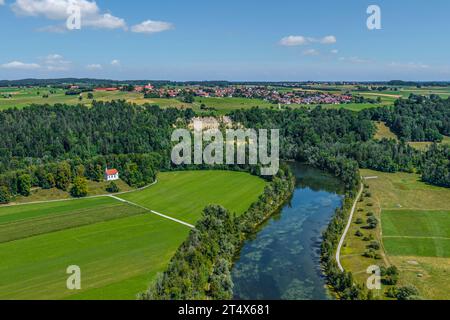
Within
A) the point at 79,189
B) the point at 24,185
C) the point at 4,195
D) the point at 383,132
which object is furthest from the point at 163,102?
the point at 4,195

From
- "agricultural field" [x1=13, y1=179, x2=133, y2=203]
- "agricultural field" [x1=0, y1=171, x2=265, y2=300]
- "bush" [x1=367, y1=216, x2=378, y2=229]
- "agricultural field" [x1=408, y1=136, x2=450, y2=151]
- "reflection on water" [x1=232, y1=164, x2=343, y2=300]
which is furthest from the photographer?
"agricultural field" [x1=408, y1=136, x2=450, y2=151]

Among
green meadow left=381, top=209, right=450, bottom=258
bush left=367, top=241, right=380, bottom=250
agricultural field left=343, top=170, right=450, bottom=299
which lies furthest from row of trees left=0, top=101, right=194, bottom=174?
bush left=367, top=241, right=380, bottom=250

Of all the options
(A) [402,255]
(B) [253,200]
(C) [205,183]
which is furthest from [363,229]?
(C) [205,183]

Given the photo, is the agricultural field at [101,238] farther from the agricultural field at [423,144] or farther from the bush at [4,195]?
the agricultural field at [423,144]

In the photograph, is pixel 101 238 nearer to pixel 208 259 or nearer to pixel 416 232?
pixel 208 259

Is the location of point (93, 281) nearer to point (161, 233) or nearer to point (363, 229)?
point (161, 233)

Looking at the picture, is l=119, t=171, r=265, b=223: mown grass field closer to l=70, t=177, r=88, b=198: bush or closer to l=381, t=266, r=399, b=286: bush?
l=70, t=177, r=88, b=198: bush
